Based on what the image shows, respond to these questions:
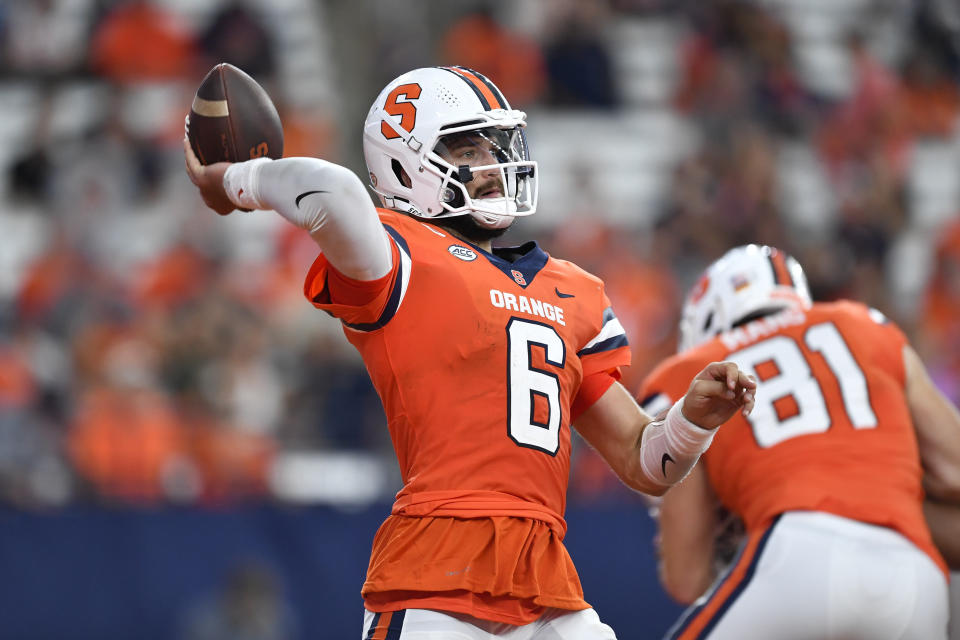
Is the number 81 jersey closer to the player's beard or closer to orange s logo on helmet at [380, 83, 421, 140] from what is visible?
the player's beard

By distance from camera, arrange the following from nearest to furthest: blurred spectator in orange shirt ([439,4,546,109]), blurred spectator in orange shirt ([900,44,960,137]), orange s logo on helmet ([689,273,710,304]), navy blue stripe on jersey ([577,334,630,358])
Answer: navy blue stripe on jersey ([577,334,630,358]) → orange s logo on helmet ([689,273,710,304]) → blurred spectator in orange shirt ([439,4,546,109]) → blurred spectator in orange shirt ([900,44,960,137])

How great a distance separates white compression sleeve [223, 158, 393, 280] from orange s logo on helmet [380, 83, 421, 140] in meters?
0.54

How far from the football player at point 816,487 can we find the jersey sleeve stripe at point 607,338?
0.87 metres

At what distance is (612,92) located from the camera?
444 inches

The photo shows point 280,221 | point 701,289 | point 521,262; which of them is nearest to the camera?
point 521,262

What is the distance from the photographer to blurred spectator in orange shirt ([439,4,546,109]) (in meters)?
10.9

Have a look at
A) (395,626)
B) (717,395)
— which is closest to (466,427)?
(395,626)

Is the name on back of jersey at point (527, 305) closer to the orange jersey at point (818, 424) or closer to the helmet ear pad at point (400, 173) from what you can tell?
the helmet ear pad at point (400, 173)

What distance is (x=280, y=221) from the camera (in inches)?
397

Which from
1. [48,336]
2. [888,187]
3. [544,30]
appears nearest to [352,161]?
[544,30]

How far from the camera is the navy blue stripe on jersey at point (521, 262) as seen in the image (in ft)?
11.0

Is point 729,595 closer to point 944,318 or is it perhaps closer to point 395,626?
point 395,626

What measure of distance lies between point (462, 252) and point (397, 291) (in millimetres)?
Result: 256

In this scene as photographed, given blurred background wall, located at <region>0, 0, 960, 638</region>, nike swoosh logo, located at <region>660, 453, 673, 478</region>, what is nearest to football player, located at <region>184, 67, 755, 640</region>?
nike swoosh logo, located at <region>660, 453, 673, 478</region>
